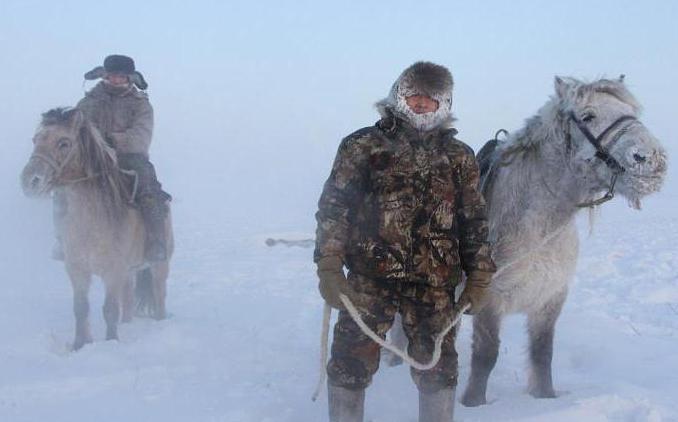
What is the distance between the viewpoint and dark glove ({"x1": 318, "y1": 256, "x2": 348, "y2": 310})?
10.0 feet

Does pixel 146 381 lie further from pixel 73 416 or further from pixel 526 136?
pixel 526 136

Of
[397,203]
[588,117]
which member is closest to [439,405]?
[397,203]

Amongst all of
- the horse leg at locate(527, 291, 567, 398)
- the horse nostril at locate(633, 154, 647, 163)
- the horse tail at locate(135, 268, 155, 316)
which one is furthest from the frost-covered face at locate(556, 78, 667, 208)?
the horse tail at locate(135, 268, 155, 316)

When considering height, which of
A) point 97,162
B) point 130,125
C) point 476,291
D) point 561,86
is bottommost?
point 476,291

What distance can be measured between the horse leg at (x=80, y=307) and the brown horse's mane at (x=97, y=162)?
2.15 feet

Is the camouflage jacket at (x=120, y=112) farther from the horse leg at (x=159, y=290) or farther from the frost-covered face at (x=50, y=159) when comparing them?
the horse leg at (x=159, y=290)

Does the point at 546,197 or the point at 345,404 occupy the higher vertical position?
the point at 546,197

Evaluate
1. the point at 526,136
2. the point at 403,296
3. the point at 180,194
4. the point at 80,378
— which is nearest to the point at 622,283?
the point at 526,136

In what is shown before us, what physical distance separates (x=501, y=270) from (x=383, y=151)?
1.37 meters

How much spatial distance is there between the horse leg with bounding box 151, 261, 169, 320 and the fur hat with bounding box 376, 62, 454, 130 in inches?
205

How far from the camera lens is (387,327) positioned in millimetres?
3283

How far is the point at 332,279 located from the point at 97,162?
13.1ft

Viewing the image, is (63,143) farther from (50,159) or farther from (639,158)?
(639,158)

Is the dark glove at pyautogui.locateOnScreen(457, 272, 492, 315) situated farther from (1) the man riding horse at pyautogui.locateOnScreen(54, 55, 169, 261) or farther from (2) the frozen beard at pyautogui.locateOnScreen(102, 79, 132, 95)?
(2) the frozen beard at pyautogui.locateOnScreen(102, 79, 132, 95)
